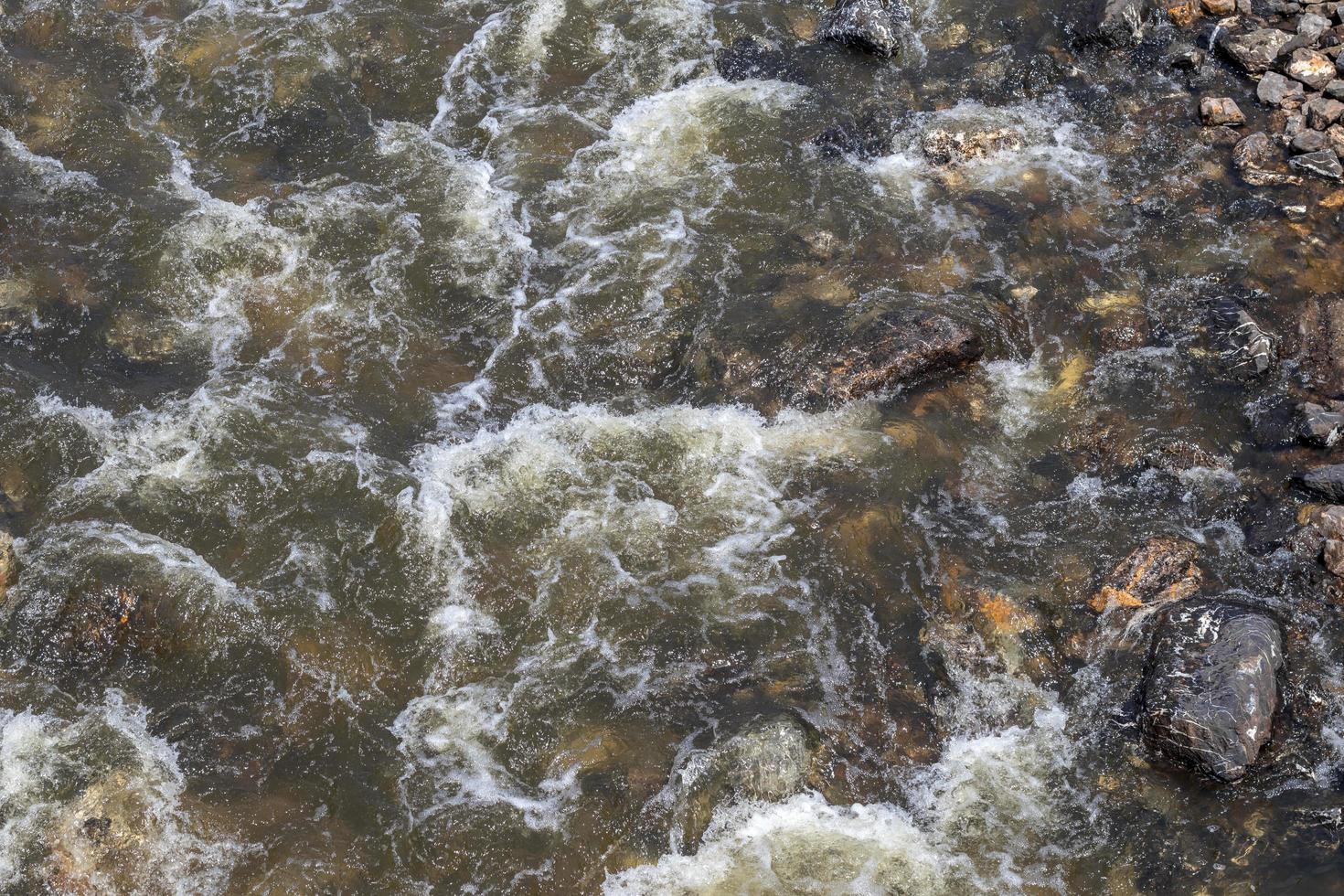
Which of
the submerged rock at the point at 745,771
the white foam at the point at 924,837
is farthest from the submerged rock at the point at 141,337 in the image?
the white foam at the point at 924,837

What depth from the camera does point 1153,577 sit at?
8477 millimetres

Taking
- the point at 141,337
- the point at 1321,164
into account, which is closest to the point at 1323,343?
the point at 1321,164

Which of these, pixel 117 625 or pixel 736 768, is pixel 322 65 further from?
pixel 736 768

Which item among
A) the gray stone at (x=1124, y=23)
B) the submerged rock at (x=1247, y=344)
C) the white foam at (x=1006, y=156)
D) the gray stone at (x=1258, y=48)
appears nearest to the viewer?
the submerged rock at (x=1247, y=344)

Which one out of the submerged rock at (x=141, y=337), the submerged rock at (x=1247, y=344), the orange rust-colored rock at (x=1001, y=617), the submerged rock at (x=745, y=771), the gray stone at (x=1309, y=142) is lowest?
the submerged rock at (x=745, y=771)

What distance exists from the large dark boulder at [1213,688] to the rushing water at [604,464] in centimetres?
25

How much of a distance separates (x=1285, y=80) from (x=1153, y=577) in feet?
23.1

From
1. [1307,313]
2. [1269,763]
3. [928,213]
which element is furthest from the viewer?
[928,213]

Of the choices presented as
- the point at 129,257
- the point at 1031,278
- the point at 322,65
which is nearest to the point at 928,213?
the point at 1031,278

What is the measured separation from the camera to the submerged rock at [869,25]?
13.2 meters

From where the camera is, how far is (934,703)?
808cm

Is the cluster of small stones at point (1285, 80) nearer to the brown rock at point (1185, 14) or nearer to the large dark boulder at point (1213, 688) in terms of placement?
the brown rock at point (1185, 14)

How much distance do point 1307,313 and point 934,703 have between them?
5472mm

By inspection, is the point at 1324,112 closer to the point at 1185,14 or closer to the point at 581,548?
the point at 1185,14
